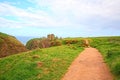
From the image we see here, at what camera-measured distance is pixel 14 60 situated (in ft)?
84.9

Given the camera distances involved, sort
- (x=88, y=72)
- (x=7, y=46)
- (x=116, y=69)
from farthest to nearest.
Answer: (x=7, y=46) < (x=88, y=72) < (x=116, y=69)

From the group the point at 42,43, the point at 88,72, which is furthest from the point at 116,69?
the point at 42,43

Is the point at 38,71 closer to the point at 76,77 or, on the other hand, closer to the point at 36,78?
the point at 36,78

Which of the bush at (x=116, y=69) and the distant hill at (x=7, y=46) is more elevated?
the distant hill at (x=7, y=46)

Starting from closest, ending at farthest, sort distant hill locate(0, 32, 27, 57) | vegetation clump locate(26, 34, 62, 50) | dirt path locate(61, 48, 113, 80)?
dirt path locate(61, 48, 113, 80) < distant hill locate(0, 32, 27, 57) < vegetation clump locate(26, 34, 62, 50)

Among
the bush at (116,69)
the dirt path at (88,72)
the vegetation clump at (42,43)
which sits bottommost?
the dirt path at (88,72)

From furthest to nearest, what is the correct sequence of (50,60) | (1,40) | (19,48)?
(19,48)
(1,40)
(50,60)

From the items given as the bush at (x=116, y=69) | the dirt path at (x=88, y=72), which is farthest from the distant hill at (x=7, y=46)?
the bush at (x=116, y=69)

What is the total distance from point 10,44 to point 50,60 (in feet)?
31.5

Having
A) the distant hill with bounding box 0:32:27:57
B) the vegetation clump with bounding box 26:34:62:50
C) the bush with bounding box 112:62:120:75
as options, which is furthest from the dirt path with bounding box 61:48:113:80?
the vegetation clump with bounding box 26:34:62:50

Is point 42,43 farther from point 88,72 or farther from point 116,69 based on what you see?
point 116,69

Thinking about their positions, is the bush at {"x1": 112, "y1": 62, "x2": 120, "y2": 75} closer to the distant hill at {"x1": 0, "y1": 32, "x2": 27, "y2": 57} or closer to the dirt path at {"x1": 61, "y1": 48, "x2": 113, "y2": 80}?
the dirt path at {"x1": 61, "y1": 48, "x2": 113, "y2": 80}

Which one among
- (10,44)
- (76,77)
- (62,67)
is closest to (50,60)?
(62,67)

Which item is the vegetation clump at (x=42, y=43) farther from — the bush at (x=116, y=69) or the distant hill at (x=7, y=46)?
the bush at (x=116, y=69)
